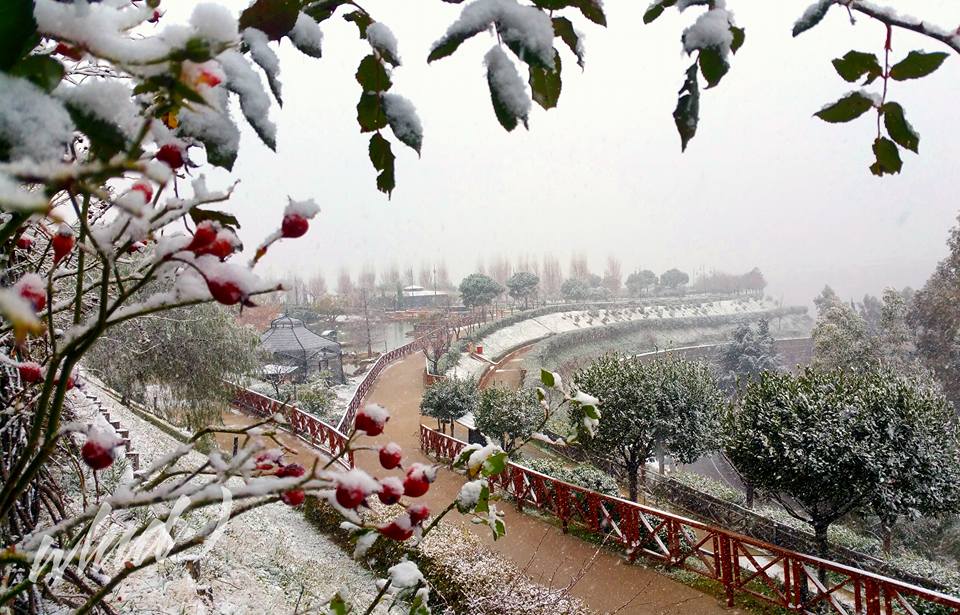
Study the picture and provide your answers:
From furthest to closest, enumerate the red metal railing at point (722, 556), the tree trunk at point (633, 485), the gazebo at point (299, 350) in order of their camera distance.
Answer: the gazebo at point (299, 350)
the tree trunk at point (633, 485)
the red metal railing at point (722, 556)

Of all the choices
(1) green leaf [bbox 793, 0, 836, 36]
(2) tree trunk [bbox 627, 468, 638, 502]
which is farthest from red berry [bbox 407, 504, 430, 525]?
(2) tree trunk [bbox 627, 468, 638, 502]

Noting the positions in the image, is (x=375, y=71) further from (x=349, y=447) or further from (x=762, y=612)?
(x=762, y=612)

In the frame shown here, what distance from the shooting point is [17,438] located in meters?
1.42

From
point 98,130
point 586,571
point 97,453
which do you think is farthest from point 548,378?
point 586,571

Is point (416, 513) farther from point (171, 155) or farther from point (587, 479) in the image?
point (587, 479)

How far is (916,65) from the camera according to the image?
750mm

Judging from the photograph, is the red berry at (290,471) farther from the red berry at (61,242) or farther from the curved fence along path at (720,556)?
the curved fence along path at (720,556)

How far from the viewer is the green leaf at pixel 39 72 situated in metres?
0.28

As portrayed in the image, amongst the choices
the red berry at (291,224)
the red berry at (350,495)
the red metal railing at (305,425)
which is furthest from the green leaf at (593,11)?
the red metal railing at (305,425)

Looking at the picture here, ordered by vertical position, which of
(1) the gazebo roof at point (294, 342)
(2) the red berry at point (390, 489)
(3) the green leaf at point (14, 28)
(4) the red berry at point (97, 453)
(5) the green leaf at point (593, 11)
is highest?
(5) the green leaf at point (593, 11)

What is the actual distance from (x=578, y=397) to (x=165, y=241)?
47.4 inches

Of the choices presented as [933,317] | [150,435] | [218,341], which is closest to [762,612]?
[150,435]

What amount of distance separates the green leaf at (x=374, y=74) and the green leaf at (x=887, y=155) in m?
0.82

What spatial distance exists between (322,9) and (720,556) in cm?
594
